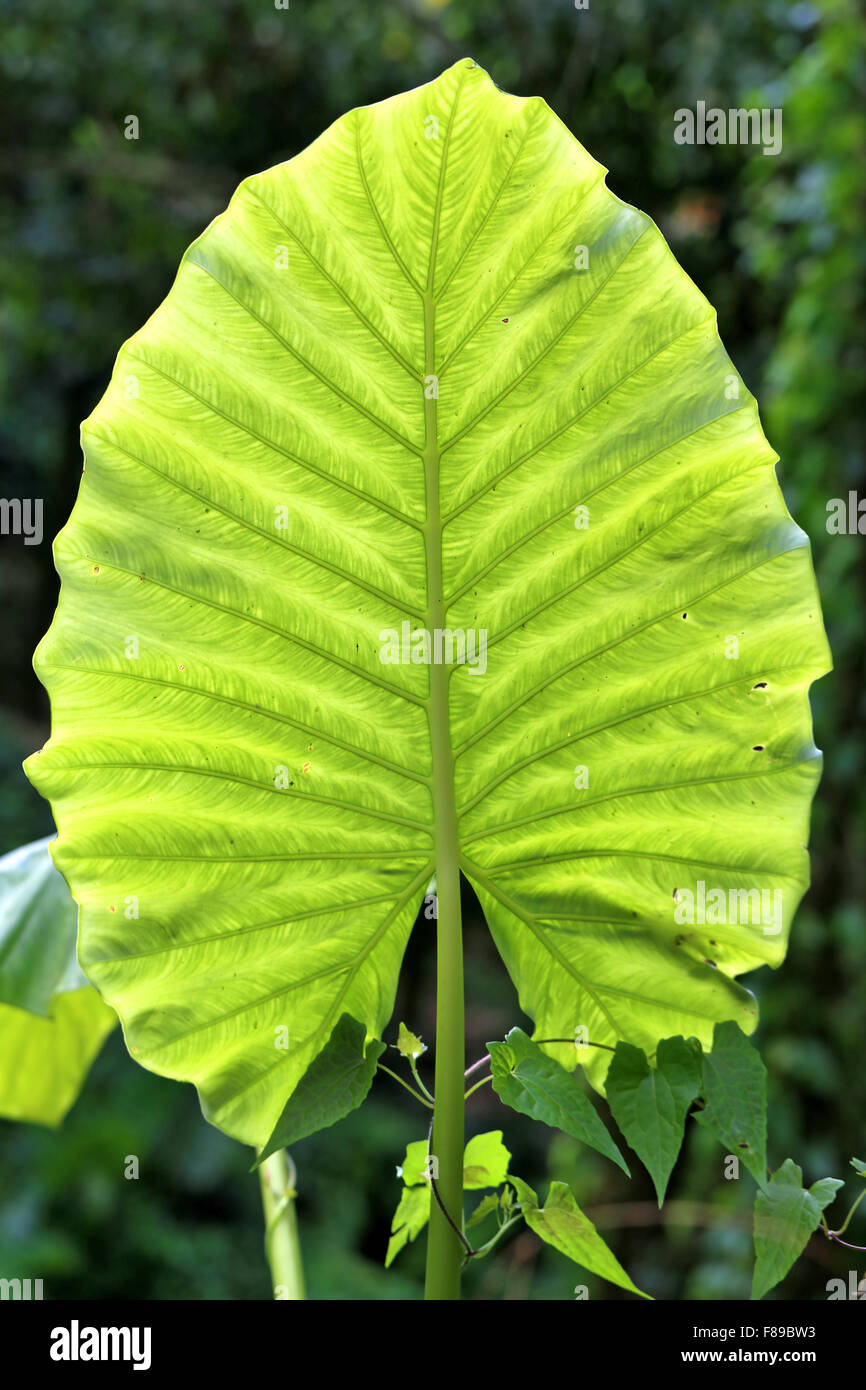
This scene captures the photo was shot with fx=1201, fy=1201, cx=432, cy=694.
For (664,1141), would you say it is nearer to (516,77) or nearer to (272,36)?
(516,77)

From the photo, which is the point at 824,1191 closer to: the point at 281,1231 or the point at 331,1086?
the point at 331,1086

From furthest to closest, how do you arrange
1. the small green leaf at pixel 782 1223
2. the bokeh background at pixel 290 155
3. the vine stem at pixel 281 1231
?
the bokeh background at pixel 290 155, the vine stem at pixel 281 1231, the small green leaf at pixel 782 1223

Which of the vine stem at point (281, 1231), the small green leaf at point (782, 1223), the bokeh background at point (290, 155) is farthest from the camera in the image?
the bokeh background at point (290, 155)

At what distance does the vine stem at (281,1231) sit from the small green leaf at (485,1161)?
13 cm

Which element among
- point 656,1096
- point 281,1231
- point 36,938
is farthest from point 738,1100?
point 36,938

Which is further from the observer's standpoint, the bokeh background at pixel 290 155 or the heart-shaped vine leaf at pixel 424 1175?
the bokeh background at pixel 290 155

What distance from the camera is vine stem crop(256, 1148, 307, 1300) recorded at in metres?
0.57

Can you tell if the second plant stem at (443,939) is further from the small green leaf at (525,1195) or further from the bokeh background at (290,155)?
the bokeh background at (290,155)

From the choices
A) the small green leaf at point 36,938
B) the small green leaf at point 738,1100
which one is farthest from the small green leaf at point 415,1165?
the small green leaf at point 36,938

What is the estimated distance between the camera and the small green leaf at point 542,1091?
1.23 ft

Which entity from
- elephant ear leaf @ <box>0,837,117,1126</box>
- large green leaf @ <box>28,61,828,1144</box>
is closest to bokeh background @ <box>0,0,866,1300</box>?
elephant ear leaf @ <box>0,837,117,1126</box>

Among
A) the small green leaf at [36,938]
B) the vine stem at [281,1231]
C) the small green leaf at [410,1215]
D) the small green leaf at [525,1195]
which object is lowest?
the vine stem at [281,1231]

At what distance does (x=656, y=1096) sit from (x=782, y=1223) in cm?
5

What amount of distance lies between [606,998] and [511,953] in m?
0.04
